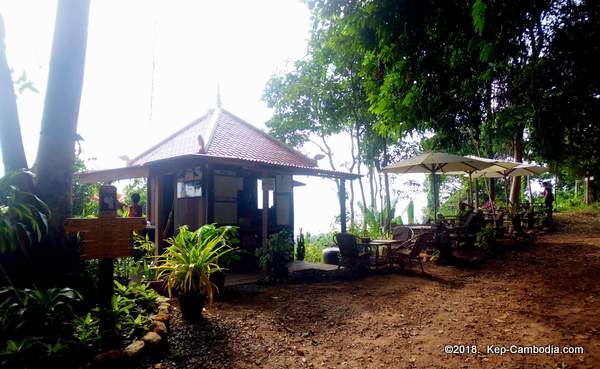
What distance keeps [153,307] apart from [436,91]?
577 centimetres

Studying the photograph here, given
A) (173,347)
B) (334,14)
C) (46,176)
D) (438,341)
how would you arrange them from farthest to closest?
(334,14) < (46,176) < (438,341) < (173,347)

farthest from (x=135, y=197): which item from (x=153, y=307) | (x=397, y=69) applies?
(x=397, y=69)

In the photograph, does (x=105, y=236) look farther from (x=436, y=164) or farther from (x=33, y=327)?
(x=436, y=164)

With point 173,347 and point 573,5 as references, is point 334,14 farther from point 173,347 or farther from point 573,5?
point 173,347

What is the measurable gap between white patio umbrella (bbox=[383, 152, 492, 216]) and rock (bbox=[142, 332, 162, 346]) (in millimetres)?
7619

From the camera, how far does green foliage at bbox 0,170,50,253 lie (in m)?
3.42

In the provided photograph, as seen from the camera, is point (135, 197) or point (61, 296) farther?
point (135, 197)

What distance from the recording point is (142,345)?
3.29m

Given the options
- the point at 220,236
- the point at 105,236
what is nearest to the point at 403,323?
the point at 220,236

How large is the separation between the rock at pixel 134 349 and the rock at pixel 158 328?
0.27 metres

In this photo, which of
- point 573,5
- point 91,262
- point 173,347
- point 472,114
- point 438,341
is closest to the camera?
point 173,347

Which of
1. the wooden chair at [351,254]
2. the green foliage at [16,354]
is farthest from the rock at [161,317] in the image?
the wooden chair at [351,254]

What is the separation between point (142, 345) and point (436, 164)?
908 cm

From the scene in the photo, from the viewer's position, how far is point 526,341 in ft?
12.4
